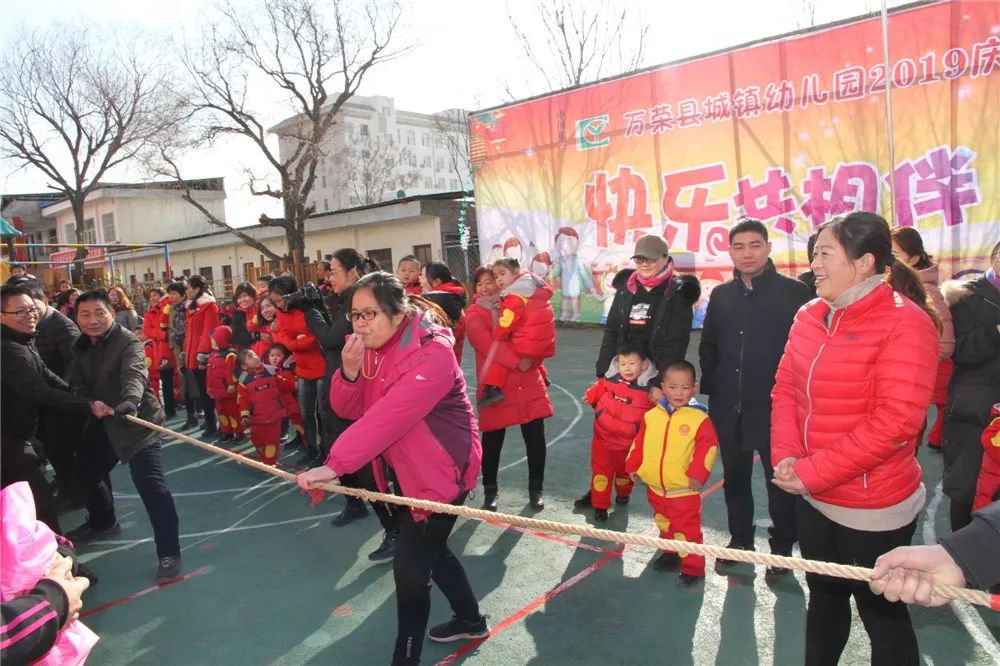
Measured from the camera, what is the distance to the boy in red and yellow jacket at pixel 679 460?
3.87 metres

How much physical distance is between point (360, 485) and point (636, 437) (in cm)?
181

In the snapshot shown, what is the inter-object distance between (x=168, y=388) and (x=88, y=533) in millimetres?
4173

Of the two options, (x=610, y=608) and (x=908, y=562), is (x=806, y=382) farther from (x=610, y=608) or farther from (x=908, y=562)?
(x=610, y=608)

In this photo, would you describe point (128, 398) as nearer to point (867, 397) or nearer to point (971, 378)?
point (867, 397)

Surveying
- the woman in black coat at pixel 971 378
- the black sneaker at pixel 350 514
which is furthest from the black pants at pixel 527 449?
the woman in black coat at pixel 971 378

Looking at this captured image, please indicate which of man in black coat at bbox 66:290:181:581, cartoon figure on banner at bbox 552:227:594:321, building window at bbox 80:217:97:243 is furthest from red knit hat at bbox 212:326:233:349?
building window at bbox 80:217:97:243

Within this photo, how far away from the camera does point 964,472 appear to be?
3598 millimetres

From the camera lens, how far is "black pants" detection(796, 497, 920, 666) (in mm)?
2350

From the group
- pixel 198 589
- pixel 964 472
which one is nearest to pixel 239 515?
pixel 198 589

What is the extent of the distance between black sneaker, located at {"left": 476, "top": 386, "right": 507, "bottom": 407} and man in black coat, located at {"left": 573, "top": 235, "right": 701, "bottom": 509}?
1.01 m

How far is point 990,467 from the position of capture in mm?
3559

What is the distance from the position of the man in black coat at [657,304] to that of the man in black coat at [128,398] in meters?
3.18

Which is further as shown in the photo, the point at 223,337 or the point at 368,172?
the point at 368,172

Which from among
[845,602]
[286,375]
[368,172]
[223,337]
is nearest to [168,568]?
[286,375]
